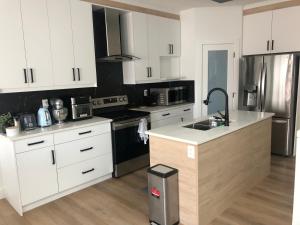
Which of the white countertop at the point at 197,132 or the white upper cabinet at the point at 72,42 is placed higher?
the white upper cabinet at the point at 72,42

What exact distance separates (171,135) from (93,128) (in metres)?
1.30

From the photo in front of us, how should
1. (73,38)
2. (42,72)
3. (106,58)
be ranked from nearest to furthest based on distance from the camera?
(42,72), (73,38), (106,58)

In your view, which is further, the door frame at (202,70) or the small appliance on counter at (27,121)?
the door frame at (202,70)

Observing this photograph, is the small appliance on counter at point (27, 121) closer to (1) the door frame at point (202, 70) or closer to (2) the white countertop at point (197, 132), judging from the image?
(2) the white countertop at point (197, 132)

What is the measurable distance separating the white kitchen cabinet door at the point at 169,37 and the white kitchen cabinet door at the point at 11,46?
2.41 meters

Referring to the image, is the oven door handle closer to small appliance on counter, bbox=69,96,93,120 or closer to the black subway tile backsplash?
small appliance on counter, bbox=69,96,93,120

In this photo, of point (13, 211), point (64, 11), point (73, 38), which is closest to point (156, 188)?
point (13, 211)

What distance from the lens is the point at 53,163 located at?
117 inches

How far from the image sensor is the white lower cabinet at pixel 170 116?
4156 mm

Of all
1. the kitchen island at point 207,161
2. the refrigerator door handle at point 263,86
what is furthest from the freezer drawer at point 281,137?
the kitchen island at point 207,161

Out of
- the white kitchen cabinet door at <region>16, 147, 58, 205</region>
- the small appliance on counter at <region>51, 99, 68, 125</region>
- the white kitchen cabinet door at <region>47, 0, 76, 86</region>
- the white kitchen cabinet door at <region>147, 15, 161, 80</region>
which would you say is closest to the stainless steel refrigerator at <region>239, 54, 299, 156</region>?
the white kitchen cabinet door at <region>147, 15, 161, 80</region>

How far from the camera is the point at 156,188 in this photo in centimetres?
239

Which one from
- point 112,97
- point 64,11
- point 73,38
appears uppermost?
point 64,11

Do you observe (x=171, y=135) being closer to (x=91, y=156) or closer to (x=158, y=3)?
(x=91, y=156)
